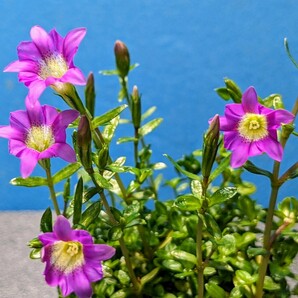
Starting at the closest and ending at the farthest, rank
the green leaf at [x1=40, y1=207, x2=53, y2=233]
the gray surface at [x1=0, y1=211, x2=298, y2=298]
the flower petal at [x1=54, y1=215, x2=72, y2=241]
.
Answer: the flower petal at [x1=54, y1=215, x2=72, y2=241] < the green leaf at [x1=40, y1=207, x2=53, y2=233] < the gray surface at [x1=0, y1=211, x2=298, y2=298]

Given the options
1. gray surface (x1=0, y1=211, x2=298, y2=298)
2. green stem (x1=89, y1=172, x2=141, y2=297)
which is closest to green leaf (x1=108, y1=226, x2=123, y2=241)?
green stem (x1=89, y1=172, x2=141, y2=297)

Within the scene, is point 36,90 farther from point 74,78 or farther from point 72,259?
point 72,259

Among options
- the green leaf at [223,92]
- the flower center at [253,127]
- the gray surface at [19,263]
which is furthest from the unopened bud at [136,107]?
the gray surface at [19,263]

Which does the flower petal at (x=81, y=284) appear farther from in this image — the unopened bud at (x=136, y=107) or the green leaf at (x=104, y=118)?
the unopened bud at (x=136, y=107)

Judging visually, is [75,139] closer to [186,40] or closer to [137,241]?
[137,241]

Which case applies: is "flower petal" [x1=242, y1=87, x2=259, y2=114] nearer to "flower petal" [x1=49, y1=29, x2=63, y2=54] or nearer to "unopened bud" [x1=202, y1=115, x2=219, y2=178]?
"unopened bud" [x1=202, y1=115, x2=219, y2=178]

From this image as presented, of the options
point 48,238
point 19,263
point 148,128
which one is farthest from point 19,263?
point 48,238

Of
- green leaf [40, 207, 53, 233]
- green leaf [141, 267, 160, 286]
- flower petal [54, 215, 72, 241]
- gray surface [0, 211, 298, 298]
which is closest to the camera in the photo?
flower petal [54, 215, 72, 241]
